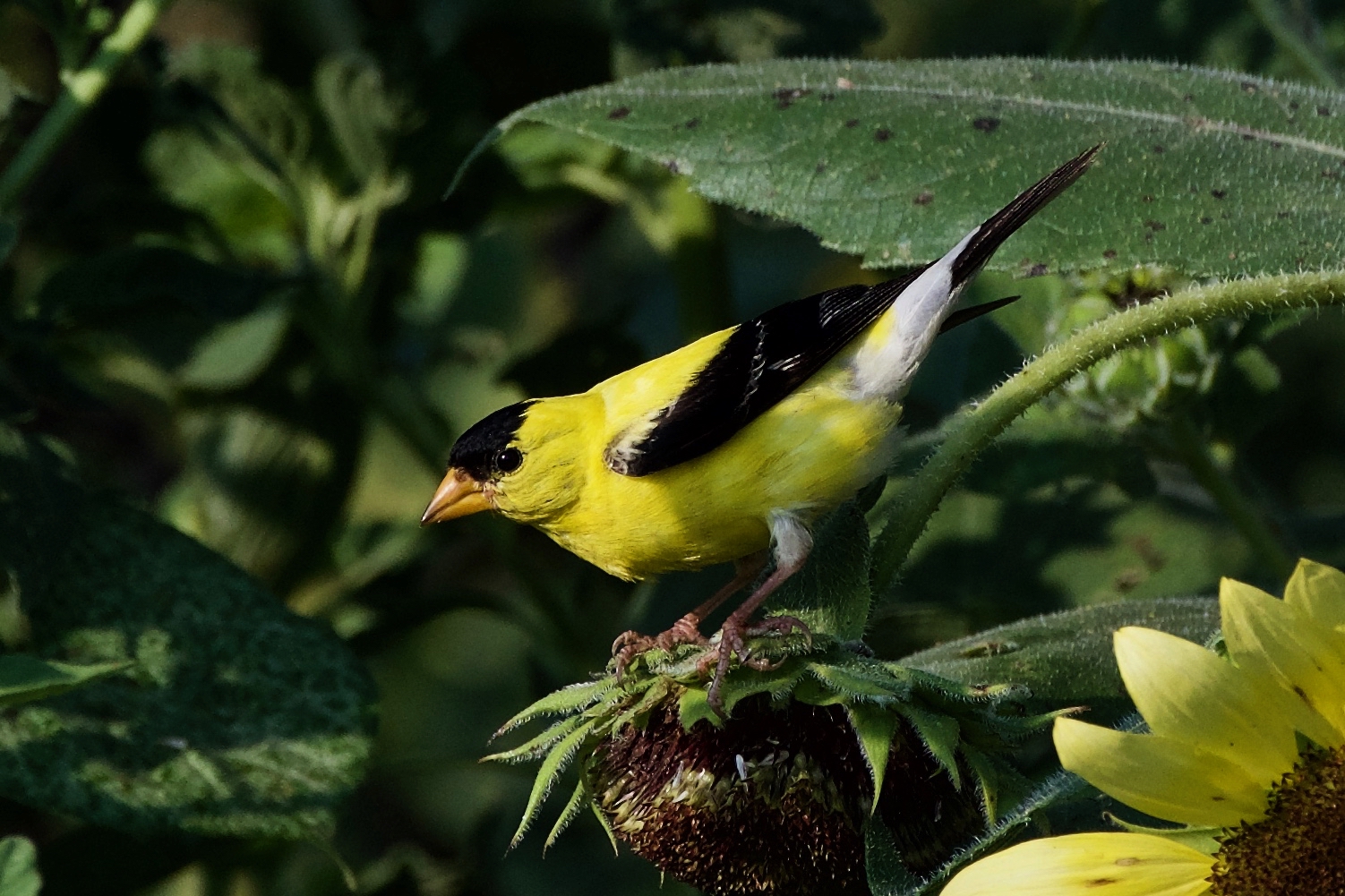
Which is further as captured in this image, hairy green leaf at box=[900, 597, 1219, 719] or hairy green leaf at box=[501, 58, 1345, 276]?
hairy green leaf at box=[501, 58, 1345, 276]

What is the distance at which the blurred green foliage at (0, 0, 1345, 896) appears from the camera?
190 centimetres

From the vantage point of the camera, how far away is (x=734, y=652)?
1.43 metres

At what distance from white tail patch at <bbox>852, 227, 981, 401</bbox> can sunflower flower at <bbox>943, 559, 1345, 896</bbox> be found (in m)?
0.80

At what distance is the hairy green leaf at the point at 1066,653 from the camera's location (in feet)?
5.04

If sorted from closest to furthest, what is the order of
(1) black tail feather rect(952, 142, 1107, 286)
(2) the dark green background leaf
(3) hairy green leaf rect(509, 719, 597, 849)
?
1. (3) hairy green leaf rect(509, 719, 597, 849)
2. (1) black tail feather rect(952, 142, 1107, 286)
3. (2) the dark green background leaf

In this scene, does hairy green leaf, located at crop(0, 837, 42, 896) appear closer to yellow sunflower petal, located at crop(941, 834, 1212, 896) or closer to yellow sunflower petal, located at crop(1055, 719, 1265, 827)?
yellow sunflower petal, located at crop(941, 834, 1212, 896)

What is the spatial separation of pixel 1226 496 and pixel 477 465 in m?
1.02

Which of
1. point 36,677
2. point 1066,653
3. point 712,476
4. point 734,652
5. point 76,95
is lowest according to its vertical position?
point 1066,653

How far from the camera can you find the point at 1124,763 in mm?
1228

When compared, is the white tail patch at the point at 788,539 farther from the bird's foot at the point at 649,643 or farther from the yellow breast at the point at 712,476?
the bird's foot at the point at 649,643

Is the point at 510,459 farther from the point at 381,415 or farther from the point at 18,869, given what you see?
the point at 18,869

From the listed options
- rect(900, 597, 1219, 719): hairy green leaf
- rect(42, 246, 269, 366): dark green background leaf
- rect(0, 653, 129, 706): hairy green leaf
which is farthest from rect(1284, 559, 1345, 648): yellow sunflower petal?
rect(42, 246, 269, 366): dark green background leaf

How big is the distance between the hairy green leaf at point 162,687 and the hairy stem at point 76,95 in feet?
1.13

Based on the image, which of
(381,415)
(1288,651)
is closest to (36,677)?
(1288,651)
